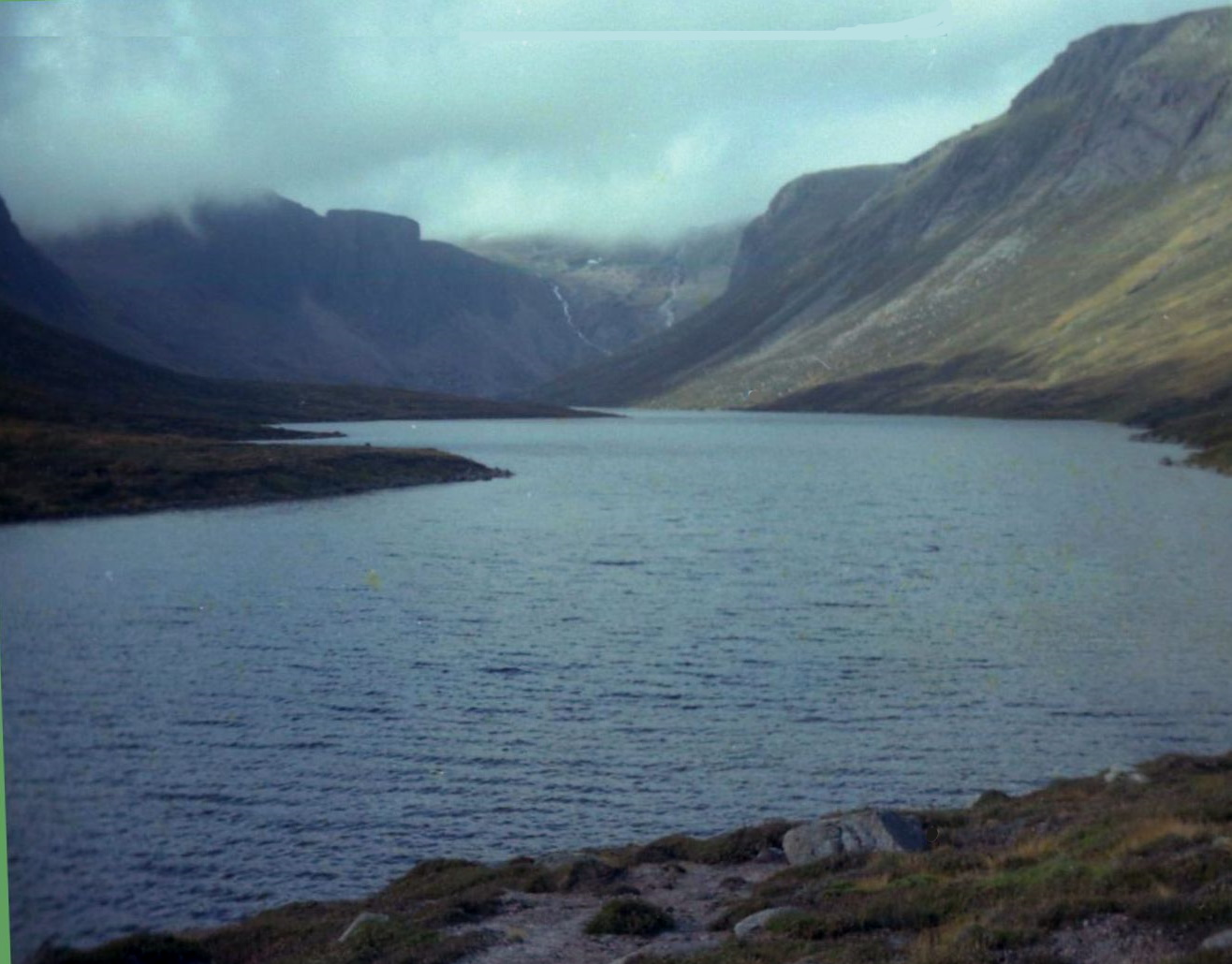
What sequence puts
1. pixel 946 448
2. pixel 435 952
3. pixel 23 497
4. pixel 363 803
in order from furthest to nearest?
pixel 946 448 → pixel 23 497 → pixel 363 803 → pixel 435 952

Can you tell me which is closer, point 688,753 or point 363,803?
point 363,803

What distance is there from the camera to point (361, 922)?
1994 centimetres

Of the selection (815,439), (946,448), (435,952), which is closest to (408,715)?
(435,952)

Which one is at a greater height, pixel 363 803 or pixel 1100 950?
pixel 1100 950

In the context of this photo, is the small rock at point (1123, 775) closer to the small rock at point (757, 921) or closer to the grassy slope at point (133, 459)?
the small rock at point (757, 921)

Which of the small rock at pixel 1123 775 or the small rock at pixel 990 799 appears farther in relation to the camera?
the small rock at pixel 1123 775

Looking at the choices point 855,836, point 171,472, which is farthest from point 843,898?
point 171,472

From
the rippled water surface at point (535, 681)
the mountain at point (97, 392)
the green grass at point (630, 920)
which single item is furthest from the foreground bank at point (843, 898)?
the mountain at point (97, 392)

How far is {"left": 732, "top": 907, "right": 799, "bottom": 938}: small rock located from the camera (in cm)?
1841

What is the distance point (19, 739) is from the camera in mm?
32406

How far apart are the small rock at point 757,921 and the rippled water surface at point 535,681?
823 cm

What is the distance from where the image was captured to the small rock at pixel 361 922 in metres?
19.6

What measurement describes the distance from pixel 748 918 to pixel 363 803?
1203 centimetres

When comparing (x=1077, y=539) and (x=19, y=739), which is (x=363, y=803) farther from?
(x=1077, y=539)
